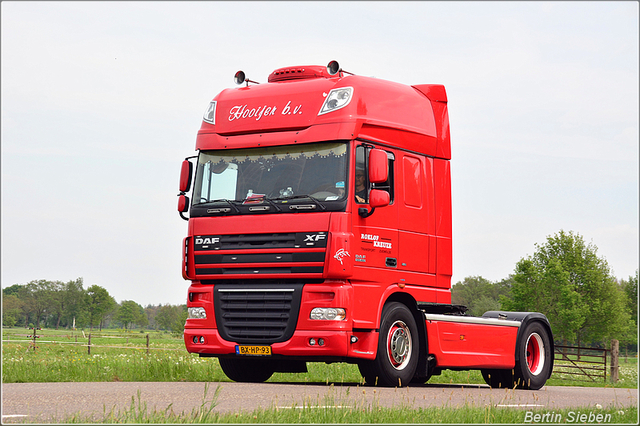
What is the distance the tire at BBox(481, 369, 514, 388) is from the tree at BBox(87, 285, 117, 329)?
301 feet

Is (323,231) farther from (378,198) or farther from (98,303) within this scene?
(98,303)

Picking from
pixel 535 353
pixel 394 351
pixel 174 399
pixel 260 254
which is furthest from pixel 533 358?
pixel 174 399

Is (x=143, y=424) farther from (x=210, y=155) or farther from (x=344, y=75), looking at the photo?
(x=344, y=75)

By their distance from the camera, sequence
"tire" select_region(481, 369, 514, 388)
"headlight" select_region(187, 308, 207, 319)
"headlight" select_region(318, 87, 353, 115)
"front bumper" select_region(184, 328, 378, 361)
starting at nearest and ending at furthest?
"front bumper" select_region(184, 328, 378, 361)
"headlight" select_region(318, 87, 353, 115)
"headlight" select_region(187, 308, 207, 319)
"tire" select_region(481, 369, 514, 388)

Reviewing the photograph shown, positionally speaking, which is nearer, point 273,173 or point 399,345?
point 273,173

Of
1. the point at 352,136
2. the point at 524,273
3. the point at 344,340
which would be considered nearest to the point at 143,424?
the point at 344,340

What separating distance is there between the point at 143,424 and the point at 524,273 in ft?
176

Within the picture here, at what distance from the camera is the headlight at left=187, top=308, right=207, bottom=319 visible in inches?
476

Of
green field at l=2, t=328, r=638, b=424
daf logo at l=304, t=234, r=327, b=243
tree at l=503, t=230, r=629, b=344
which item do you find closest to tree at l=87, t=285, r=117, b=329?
tree at l=503, t=230, r=629, b=344

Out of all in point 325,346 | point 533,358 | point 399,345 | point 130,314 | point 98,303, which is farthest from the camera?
point 130,314

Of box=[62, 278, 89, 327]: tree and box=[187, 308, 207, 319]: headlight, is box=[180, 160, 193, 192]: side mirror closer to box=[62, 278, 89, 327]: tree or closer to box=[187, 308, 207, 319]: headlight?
box=[187, 308, 207, 319]: headlight

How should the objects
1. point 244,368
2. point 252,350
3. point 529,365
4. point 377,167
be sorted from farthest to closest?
1. point 529,365
2. point 244,368
3. point 252,350
4. point 377,167

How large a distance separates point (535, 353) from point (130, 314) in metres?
117

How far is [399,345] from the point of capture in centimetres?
1209
